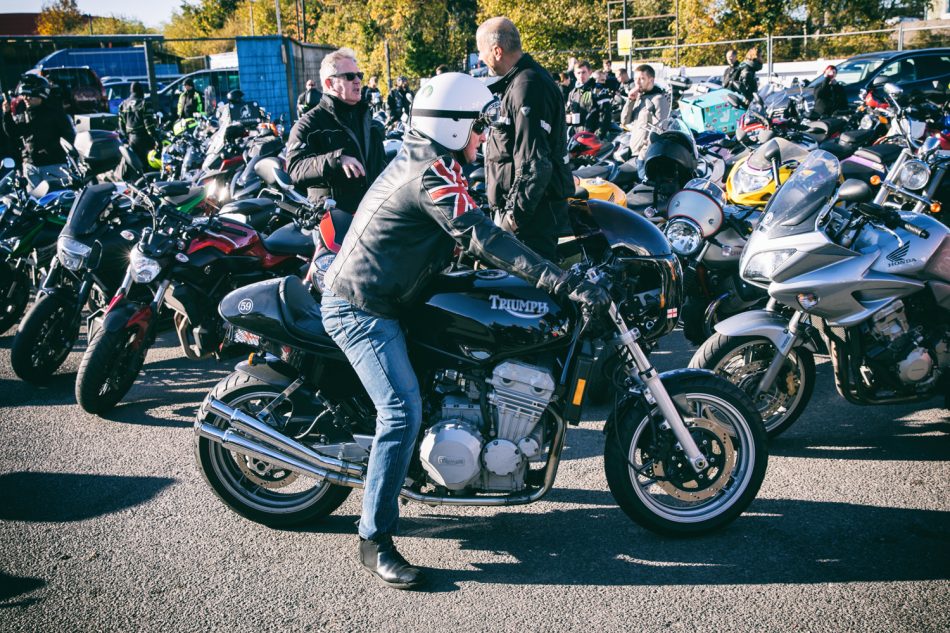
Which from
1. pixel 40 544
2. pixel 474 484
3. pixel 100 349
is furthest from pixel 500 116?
pixel 40 544

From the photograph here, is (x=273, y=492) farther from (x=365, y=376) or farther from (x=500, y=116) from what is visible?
(x=500, y=116)

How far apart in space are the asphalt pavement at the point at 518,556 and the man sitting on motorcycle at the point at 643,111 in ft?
11.3

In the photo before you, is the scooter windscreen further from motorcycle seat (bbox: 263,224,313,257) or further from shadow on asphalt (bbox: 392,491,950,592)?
motorcycle seat (bbox: 263,224,313,257)

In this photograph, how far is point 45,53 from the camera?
54.5ft

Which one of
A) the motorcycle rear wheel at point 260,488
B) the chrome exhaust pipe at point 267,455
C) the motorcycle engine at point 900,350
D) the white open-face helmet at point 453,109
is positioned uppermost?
the white open-face helmet at point 453,109

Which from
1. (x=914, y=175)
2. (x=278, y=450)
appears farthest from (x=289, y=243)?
(x=914, y=175)

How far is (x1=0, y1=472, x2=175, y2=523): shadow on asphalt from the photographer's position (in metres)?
4.05

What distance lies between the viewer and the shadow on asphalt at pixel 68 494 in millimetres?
4051

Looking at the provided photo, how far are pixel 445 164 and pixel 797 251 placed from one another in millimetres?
2012

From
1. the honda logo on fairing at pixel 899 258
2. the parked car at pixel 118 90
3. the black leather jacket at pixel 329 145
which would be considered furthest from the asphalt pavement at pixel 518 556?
the parked car at pixel 118 90

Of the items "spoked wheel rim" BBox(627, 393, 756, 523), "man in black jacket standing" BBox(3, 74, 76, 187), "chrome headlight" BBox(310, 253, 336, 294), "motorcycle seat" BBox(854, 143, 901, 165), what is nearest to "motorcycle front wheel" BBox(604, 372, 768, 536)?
"spoked wheel rim" BBox(627, 393, 756, 523)

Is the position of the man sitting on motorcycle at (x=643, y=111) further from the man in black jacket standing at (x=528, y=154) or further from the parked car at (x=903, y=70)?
the parked car at (x=903, y=70)

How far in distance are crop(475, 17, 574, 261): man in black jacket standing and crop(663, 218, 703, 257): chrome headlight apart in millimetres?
858

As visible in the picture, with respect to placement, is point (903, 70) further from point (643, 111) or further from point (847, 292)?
point (847, 292)
